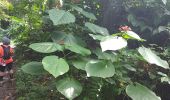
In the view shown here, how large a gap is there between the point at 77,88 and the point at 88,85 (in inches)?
16.5

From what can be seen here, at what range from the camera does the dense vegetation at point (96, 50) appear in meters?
3.14

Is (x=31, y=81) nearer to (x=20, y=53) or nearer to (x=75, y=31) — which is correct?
(x=75, y=31)

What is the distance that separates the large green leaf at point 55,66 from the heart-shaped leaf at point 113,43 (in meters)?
0.47

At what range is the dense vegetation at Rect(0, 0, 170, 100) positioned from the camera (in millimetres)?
3143

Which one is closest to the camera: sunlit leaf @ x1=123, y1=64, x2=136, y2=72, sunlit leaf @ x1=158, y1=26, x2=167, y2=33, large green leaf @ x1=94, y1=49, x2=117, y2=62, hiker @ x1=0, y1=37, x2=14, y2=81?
large green leaf @ x1=94, y1=49, x2=117, y2=62

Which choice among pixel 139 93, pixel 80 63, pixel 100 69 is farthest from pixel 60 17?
pixel 139 93

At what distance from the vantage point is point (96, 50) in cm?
385

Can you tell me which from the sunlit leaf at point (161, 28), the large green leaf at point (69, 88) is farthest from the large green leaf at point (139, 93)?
the sunlit leaf at point (161, 28)

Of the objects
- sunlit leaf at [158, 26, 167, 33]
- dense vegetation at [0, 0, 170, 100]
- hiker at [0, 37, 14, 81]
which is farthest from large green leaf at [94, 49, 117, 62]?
hiker at [0, 37, 14, 81]

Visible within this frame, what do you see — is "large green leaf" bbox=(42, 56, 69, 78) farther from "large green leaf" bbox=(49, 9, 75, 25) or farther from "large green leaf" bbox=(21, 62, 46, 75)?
"large green leaf" bbox=(49, 9, 75, 25)

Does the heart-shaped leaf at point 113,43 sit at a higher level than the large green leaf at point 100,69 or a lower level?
higher

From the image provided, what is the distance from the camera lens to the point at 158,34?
454cm

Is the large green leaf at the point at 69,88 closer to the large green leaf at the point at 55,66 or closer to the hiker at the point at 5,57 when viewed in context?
A: the large green leaf at the point at 55,66

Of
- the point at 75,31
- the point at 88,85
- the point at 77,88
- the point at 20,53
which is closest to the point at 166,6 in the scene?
the point at 75,31
